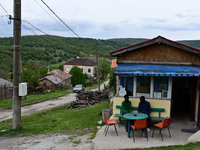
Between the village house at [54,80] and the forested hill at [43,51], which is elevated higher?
the forested hill at [43,51]

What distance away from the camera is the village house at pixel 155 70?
9125 mm

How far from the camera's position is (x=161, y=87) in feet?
30.6

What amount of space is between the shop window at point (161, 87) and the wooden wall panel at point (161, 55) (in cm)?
117

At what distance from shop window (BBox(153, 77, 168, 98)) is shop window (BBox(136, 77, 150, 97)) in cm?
34

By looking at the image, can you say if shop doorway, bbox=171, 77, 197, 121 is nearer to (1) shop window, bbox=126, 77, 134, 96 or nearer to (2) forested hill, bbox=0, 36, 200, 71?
(1) shop window, bbox=126, 77, 134, 96

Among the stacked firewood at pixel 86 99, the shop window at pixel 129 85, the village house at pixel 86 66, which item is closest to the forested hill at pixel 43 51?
the village house at pixel 86 66

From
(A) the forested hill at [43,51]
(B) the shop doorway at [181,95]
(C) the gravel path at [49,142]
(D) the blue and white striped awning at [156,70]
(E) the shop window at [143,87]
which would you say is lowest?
(C) the gravel path at [49,142]

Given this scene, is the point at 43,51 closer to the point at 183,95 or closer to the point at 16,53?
the point at 183,95

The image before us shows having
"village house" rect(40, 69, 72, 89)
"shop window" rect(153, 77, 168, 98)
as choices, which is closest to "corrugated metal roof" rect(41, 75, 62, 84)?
"village house" rect(40, 69, 72, 89)

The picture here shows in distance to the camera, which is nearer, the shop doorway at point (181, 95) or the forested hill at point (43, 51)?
the shop doorway at point (181, 95)

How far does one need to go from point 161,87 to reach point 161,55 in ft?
5.66

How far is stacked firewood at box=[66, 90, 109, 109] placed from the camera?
18.7 meters

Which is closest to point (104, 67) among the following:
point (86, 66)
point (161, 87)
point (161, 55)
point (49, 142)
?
point (86, 66)

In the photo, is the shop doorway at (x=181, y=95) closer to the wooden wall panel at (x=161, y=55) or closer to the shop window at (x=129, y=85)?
the wooden wall panel at (x=161, y=55)
